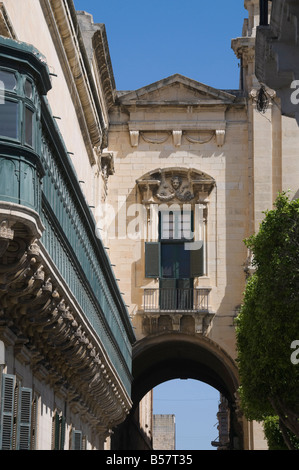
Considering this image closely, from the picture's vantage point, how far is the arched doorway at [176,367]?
43.3 meters

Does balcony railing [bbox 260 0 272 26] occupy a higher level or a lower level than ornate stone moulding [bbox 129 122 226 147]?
lower

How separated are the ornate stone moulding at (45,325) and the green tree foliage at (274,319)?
3961 mm

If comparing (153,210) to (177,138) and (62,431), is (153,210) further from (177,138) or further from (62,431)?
(62,431)

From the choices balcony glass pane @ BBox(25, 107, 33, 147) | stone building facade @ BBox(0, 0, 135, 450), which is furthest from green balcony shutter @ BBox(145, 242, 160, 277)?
balcony glass pane @ BBox(25, 107, 33, 147)

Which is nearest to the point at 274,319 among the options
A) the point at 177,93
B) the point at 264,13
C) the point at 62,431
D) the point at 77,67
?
the point at 62,431

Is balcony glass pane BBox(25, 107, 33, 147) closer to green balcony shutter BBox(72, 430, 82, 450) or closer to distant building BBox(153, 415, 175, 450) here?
green balcony shutter BBox(72, 430, 82, 450)

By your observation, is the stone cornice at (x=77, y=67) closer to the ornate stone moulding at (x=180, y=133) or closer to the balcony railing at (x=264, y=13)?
the ornate stone moulding at (x=180, y=133)

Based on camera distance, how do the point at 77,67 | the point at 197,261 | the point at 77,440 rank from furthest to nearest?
1. the point at 197,261
2. the point at 77,67
3. the point at 77,440

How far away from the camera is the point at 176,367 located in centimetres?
5269

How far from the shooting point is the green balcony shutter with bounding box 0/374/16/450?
18.0 metres

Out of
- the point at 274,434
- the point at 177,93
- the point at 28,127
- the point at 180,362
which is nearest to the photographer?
the point at 28,127

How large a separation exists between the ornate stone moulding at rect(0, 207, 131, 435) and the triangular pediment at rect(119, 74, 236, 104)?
15741mm

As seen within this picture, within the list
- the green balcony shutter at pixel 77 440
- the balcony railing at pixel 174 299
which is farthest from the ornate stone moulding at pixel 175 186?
the green balcony shutter at pixel 77 440

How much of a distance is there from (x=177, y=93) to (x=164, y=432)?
155ft
